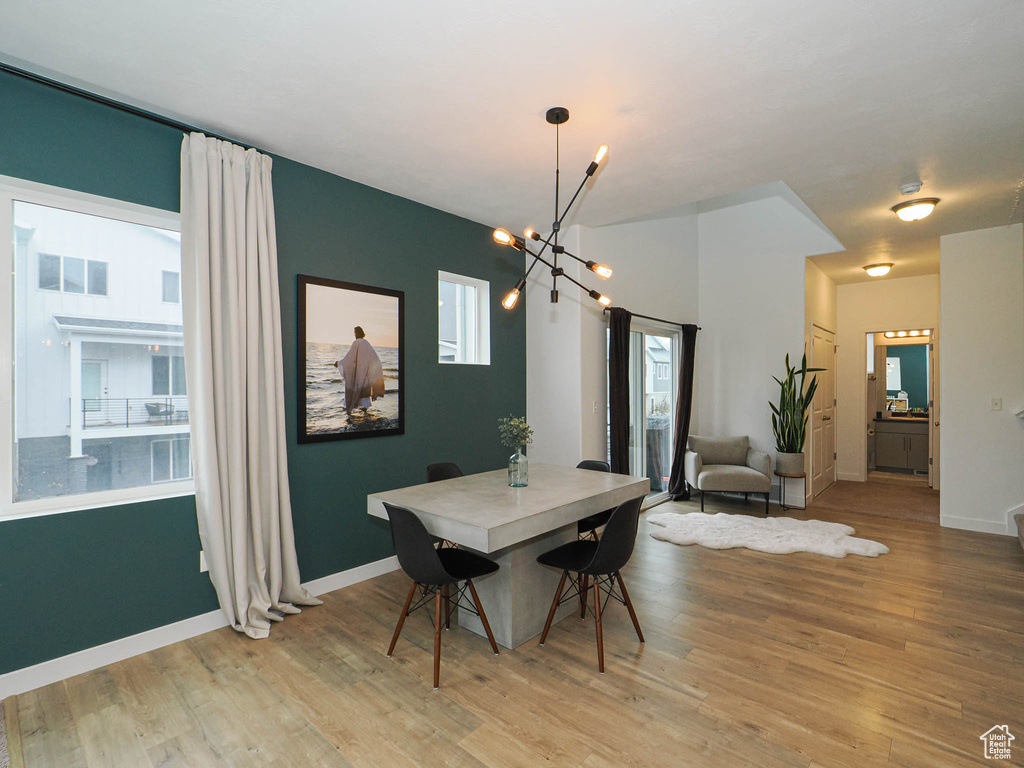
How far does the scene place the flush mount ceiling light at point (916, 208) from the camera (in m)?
3.99

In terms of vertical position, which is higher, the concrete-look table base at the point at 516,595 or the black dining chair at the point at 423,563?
the black dining chair at the point at 423,563

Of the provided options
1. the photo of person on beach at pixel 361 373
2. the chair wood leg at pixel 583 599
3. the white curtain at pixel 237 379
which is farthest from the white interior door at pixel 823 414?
the white curtain at pixel 237 379

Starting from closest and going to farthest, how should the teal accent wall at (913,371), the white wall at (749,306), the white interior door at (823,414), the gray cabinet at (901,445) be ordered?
1. the white wall at (749,306)
2. the white interior door at (823,414)
3. the gray cabinet at (901,445)
4. the teal accent wall at (913,371)

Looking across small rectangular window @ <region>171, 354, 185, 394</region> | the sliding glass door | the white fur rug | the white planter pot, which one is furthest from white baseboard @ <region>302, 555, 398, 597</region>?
the white planter pot

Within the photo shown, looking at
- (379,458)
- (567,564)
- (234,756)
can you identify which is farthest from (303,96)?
(234,756)

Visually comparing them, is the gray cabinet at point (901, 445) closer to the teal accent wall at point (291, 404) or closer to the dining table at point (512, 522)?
the teal accent wall at point (291, 404)

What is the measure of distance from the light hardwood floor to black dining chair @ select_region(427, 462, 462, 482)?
0.82 meters

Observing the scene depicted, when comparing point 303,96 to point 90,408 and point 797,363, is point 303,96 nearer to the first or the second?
point 90,408

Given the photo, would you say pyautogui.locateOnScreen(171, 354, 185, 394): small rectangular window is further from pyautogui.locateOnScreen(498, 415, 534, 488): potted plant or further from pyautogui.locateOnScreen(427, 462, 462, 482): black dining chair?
pyautogui.locateOnScreen(498, 415, 534, 488): potted plant

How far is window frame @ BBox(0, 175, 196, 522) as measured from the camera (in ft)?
7.73

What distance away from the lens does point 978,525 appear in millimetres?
4828

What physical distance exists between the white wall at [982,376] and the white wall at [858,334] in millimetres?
2140

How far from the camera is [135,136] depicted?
273 centimetres

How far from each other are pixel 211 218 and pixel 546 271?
289 cm
